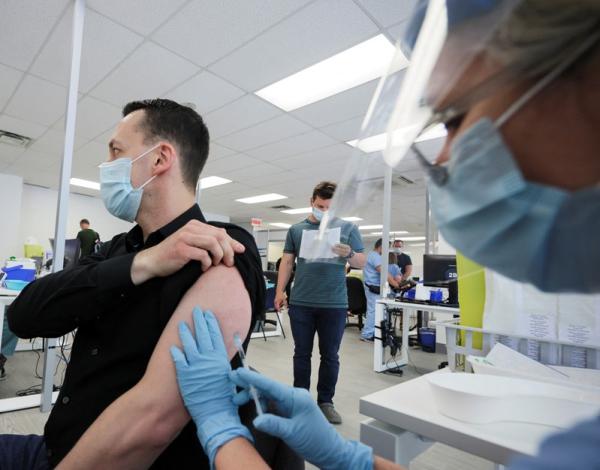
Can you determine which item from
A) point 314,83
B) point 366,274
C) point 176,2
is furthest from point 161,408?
point 366,274

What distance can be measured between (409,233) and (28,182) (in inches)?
415

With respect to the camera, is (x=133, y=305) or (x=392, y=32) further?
(x=392, y=32)

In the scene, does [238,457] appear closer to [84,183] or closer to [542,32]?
[542,32]

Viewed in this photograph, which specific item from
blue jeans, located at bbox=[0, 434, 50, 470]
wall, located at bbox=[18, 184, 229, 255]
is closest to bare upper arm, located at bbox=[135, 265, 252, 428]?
blue jeans, located at bbox=[0, 434, 50, 470]

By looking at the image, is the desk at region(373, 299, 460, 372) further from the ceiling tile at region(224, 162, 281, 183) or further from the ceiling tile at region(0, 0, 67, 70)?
the ceiling tile at region(0, 0, 67, 70)

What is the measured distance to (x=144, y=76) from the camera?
2943mm

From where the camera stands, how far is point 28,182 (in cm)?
726

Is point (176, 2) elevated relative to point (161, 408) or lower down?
elevated

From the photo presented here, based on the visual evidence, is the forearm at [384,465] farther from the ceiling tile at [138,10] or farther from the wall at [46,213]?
the wall at [46,213]

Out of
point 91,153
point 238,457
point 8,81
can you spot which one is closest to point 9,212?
point 91,153

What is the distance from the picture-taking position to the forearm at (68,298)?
2.45 feet

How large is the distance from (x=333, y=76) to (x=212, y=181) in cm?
409

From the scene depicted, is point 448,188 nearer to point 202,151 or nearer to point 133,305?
point 133,305

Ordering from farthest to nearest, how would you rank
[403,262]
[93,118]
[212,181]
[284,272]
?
1. [212,181]
2. [403,262]
3. [93,118]
4. [284,272]
